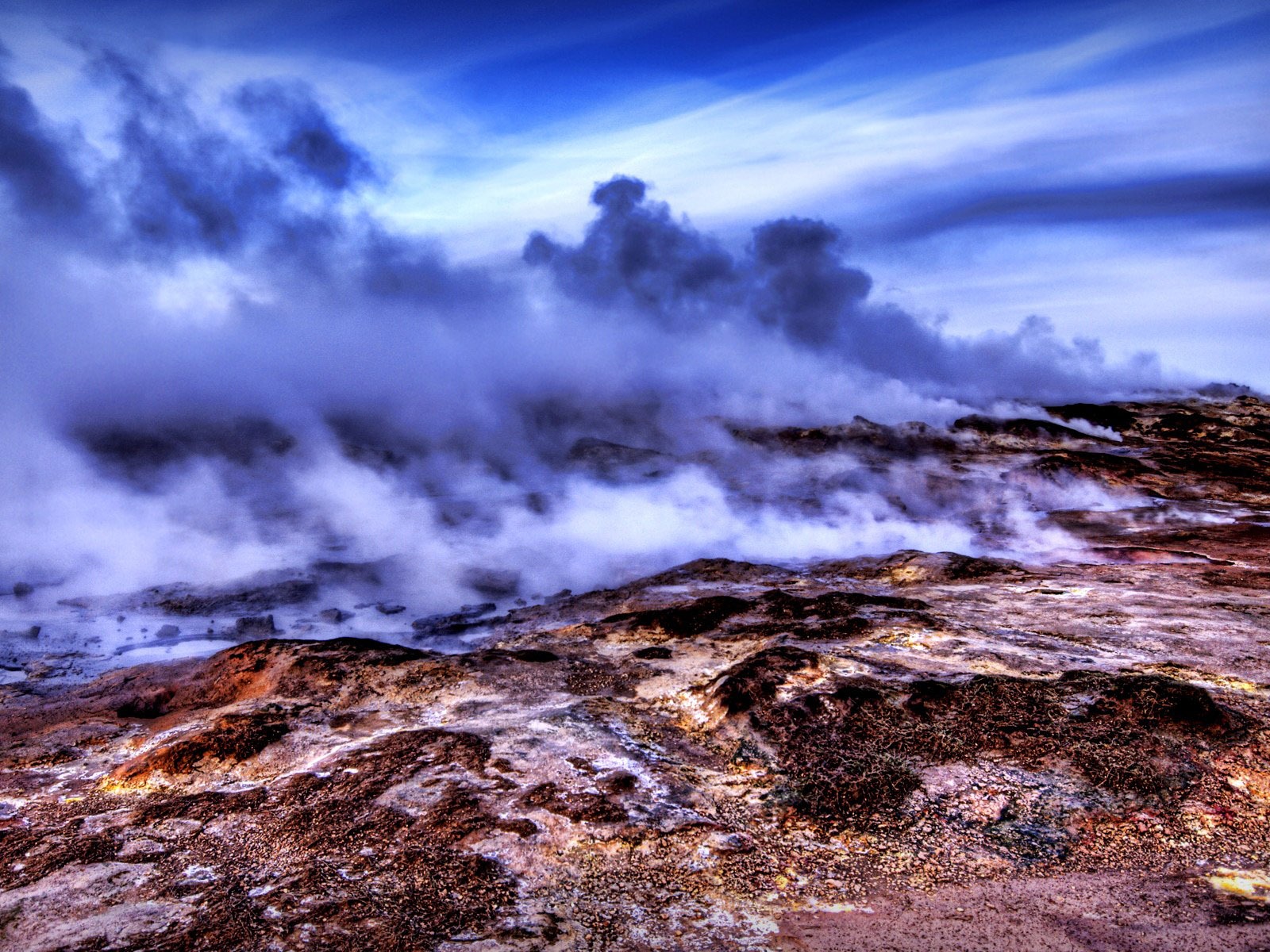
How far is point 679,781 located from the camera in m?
6.13

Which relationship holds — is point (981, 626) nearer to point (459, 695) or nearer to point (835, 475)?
point (459, 695)

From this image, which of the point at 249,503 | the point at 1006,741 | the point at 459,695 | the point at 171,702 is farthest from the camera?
the point at 249,503

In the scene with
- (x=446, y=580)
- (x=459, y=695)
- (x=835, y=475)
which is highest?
(x=459, y=695)

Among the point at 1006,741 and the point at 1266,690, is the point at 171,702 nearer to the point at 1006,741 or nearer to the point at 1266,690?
the point at 1006,741

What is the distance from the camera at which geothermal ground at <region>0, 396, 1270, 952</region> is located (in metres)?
4.50

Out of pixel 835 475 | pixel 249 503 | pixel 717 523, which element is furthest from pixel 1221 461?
pixel 249 503

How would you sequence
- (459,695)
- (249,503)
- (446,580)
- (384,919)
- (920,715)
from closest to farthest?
(384,919), (920,715), (459,695), (446,580), (249,503)

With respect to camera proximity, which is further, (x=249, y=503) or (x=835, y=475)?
(x=835, y=475)

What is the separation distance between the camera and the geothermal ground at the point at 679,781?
4504 millimetres

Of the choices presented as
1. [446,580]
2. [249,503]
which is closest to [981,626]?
[446,580]

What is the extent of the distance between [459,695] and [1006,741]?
4.95 metres

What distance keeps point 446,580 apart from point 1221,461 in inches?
885

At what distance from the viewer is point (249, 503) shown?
1820cm

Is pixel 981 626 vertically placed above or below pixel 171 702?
below
